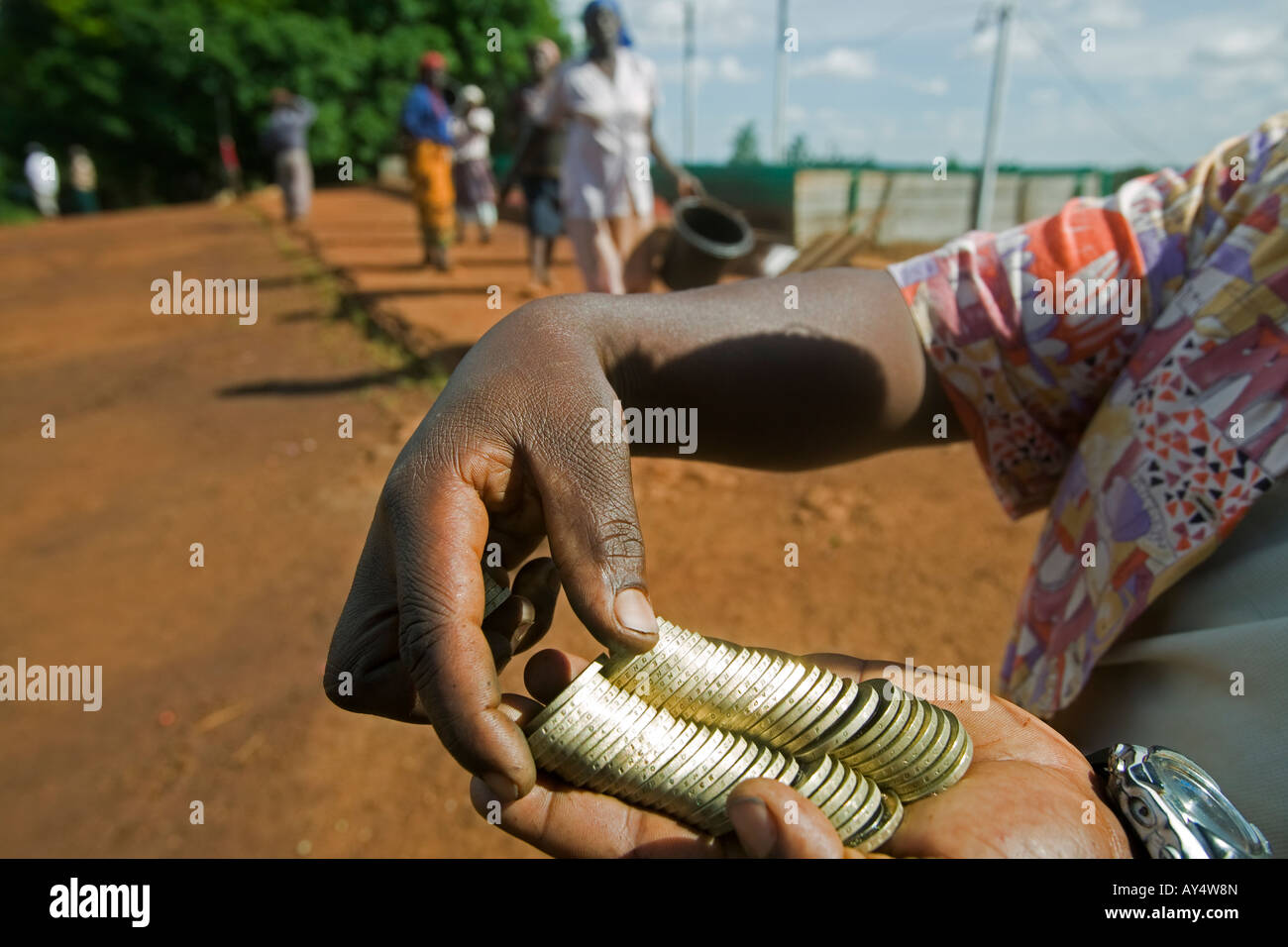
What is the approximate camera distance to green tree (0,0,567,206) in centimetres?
3002

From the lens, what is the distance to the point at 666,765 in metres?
1.45

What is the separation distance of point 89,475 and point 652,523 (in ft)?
14.1

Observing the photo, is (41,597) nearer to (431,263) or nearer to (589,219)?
(589,219)

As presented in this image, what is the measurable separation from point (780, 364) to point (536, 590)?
737mm

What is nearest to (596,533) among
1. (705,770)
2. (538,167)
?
(705,770)

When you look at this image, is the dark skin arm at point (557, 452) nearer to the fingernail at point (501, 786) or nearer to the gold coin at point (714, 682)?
the fingernail at point (501, 786)

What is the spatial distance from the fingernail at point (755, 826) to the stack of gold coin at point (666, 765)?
0.15m

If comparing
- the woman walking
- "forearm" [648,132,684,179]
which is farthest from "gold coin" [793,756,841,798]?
the woman walking

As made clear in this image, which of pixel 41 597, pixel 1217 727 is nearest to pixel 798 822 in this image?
pixel 1217 727

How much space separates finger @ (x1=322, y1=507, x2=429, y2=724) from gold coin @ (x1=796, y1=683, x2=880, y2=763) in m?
0.73

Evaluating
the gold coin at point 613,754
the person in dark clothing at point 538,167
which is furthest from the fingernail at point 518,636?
the person in dark clothing at point 538,167

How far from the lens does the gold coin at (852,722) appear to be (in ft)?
4.89

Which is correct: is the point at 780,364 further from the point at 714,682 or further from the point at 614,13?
the point at 614,13

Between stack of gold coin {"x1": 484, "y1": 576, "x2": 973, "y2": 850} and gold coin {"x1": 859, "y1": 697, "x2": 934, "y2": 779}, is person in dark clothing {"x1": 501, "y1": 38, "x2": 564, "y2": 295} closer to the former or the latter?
Answer: stack of gold coin {"x1": 484, "y1": 576, "x2": 973, "y2": 850}
